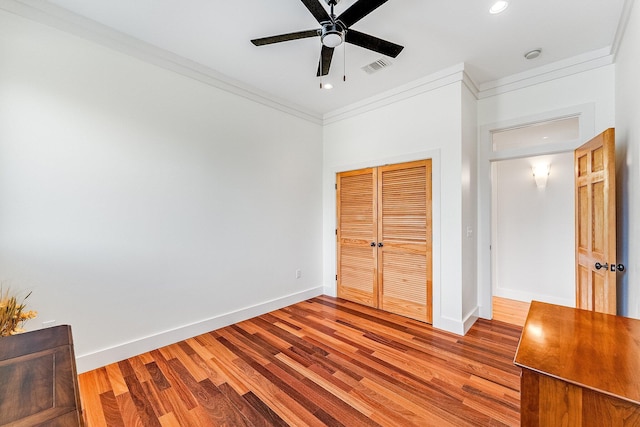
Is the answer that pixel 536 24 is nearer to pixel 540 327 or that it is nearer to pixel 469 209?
pixel 469 209

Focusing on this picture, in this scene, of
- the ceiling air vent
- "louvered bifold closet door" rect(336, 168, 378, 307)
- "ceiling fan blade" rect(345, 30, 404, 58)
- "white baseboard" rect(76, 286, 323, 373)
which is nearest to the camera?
"ceiling fan blade" rect(345, 30, 404, 58)

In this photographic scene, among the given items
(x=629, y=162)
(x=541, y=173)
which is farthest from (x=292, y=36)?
(x=541, y=173)

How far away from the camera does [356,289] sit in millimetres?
3904

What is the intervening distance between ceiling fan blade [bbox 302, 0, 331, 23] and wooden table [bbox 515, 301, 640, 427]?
2137 millimetres

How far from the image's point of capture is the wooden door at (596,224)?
2055 millimetres

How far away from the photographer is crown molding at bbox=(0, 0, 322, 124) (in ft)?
6.59

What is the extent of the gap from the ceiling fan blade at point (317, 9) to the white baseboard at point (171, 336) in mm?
3055

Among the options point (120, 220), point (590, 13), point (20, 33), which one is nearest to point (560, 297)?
point (590, 13)

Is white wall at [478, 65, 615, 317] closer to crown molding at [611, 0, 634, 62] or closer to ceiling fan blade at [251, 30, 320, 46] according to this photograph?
crown molding at [611, 0, 634, 62]

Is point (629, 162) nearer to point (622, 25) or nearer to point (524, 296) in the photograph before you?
point (622, 25)

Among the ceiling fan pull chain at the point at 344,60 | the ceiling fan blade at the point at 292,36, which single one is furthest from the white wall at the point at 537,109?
the ceiling fan blade at the point at 292,36

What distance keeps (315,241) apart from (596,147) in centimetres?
331

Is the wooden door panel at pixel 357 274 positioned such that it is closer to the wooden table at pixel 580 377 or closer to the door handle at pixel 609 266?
the door handle at pixel 609 266

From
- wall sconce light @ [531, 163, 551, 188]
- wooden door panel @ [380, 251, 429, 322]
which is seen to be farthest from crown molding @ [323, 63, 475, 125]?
wooden door panel @ [380, 251, 429, 322]
